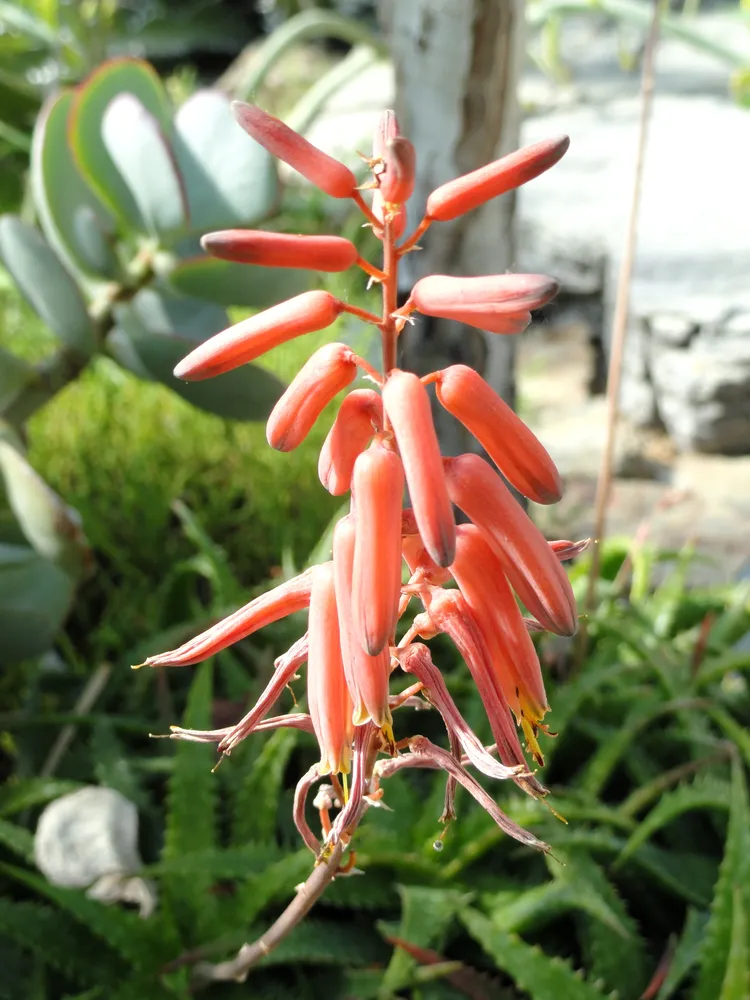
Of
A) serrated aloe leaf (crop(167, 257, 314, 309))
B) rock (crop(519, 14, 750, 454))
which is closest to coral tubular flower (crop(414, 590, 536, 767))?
serrated aloe leaf (crop(167, 257, 314, 309))

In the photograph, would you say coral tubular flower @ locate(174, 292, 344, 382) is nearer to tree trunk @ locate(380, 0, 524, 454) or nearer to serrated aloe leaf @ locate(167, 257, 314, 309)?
tree trunk @ locate(380, 0, 524, 454)

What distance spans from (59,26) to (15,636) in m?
3.43

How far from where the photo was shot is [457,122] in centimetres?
146

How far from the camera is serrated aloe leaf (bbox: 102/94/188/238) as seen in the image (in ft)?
4.66

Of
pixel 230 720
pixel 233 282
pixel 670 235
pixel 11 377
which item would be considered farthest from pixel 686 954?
pixel 670 235

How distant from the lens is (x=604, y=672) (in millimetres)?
1476

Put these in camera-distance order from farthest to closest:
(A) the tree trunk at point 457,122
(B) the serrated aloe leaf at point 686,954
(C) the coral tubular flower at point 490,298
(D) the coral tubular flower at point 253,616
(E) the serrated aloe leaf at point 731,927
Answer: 1. (A) the tree trunk at point 457,122
2. (B) the serrated aloe leaf at point 686,954
3. (E) the serrated aloe leaf at point 731,927
4. (D) the coral tubular flower at point 253,616
5. (C) the coral tubular flower at point 490,298

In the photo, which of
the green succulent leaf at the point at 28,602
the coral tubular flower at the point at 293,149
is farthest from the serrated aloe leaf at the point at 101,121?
the coral tubular flower at the point at 293,149

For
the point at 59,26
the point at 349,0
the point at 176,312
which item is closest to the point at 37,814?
the point at 176,312

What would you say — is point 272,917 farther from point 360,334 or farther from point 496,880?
point 360,334

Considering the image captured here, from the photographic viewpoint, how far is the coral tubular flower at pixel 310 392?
576 millimetres

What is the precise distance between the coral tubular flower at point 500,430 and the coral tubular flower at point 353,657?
10 cm

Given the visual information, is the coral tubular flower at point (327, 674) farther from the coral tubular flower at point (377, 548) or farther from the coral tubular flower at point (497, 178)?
the coral tubular flower at point (497, 178)

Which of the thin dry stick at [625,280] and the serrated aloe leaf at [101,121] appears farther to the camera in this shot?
the serrated aloe leaf at [101,121]
